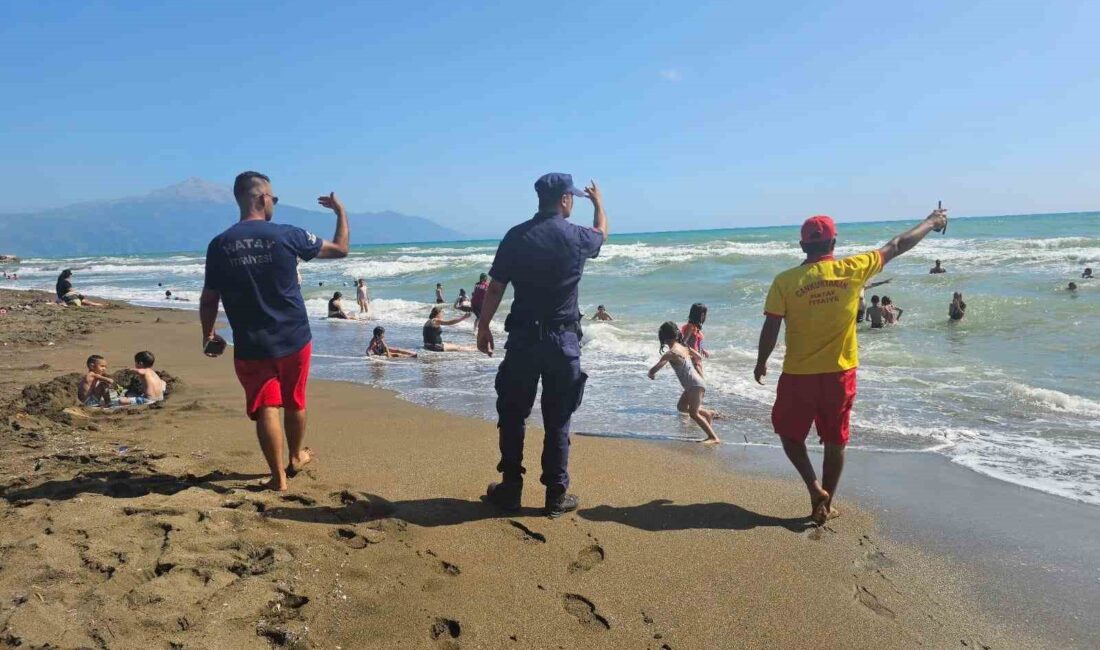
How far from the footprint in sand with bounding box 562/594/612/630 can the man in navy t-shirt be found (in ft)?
6.66

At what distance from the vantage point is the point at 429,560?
10.6 ft

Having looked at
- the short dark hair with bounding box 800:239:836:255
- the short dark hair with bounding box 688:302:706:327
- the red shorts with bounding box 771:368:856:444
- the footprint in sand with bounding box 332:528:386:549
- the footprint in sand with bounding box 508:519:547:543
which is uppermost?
the short dark hair with bounding box 800:239:836:255

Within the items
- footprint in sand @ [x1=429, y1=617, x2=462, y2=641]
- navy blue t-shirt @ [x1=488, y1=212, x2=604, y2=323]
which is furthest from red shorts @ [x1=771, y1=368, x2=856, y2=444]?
footprint in sand @ [x1=429, y1=617, x2=462, y2=641]

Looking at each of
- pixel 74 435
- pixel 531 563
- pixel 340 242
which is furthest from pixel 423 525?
pixel 74 435

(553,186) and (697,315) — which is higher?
(553,186)

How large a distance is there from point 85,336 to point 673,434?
12540 millimetres

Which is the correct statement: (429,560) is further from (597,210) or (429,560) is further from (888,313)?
(888,313)

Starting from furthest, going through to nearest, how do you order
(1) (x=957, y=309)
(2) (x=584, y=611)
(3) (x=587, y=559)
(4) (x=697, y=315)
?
(1) (x=957, y=309)
(4) (x=697, y=315)
(3) (x=587, y=559)
(2) (x=584, y=611)

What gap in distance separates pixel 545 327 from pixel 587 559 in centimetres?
123

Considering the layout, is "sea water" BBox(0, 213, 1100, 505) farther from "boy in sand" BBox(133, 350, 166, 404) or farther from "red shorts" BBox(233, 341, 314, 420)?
"boy in sand" BBox(133, 350, 166, 404)

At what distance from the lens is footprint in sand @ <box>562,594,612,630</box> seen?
2789 millimetres

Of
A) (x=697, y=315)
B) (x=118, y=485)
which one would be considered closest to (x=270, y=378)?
(x=118, y=485)

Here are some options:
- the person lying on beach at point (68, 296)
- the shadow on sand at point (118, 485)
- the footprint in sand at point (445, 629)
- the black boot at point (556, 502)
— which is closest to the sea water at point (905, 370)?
the shadow on sand at point (118, 485)

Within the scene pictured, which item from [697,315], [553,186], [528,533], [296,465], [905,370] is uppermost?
[553,186]
